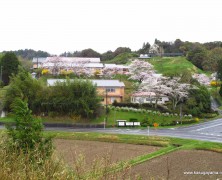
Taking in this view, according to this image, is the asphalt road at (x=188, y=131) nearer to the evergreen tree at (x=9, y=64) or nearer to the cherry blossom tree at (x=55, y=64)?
the evergreen tree at (x=9, y=64)

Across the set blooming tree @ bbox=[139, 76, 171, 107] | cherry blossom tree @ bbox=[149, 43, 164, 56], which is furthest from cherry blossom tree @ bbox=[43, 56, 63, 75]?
cherry blossom tree @ bbox=[149, 43, 164, 56]

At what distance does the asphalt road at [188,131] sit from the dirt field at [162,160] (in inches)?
237

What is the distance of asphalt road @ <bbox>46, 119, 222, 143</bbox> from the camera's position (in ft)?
90.0

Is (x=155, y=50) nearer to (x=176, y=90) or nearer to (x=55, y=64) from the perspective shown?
(x=55, y=64)

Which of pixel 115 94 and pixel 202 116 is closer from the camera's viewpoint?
pixel 202 116

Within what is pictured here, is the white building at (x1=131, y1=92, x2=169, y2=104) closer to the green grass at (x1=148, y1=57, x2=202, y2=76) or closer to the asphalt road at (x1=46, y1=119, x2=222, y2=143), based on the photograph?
the asphalt road at (x1=46, y1=119, x2=222, y2=143)

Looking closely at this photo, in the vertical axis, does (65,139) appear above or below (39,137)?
below

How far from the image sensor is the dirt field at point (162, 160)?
1414cm

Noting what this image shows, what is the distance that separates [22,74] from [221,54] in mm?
49233

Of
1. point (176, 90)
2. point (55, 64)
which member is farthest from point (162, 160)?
point (55, 64)

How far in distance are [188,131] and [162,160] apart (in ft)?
45.6

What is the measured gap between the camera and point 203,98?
4172cm

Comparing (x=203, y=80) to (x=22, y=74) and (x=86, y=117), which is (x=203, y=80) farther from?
(x=22, y=74)

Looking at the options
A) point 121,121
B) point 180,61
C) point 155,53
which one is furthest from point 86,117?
point 155,53
